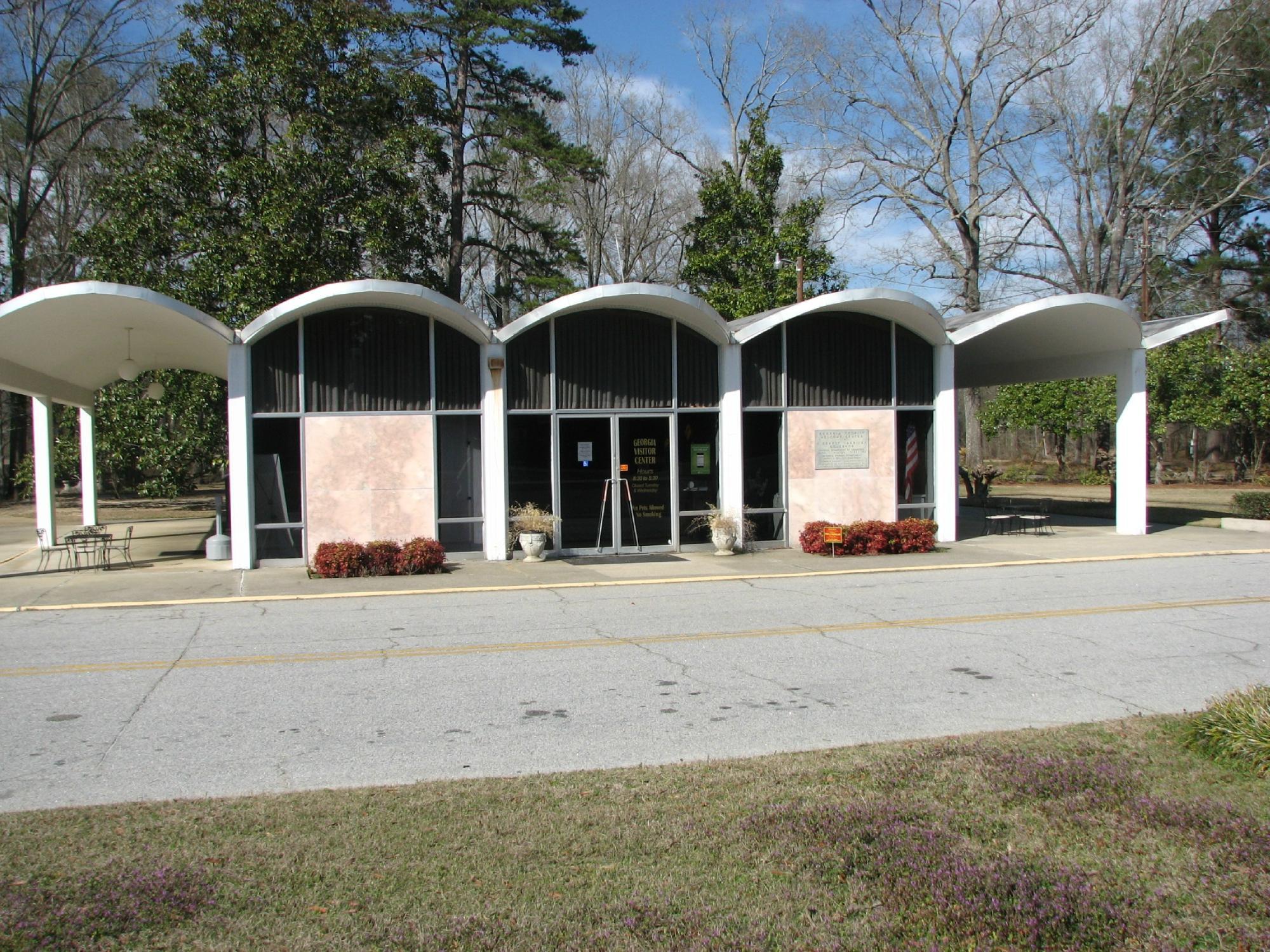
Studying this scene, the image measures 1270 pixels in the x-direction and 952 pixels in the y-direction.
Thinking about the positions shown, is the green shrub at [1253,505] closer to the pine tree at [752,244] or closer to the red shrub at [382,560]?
the pine tree at [752,244]

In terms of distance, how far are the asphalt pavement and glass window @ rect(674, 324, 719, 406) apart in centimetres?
552

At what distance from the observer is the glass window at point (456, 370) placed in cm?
1695

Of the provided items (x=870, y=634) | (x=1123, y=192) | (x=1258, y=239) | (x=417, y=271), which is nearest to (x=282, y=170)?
(x=417, y=271)

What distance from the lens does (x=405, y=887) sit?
4.10 meters

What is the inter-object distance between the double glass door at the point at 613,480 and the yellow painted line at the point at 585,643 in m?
7.47

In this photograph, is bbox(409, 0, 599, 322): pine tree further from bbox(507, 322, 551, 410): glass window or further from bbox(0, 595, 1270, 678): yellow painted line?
bbox(0, 595, 1270, 678): yellow painted line

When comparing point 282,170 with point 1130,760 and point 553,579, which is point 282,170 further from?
point 1130,760

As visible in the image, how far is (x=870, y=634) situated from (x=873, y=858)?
18.9 feet

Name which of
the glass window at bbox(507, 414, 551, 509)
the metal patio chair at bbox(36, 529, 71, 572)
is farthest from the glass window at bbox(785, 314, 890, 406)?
the metal patio chair at bbox(36, 529, 71, 572)

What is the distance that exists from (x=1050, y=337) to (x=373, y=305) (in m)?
12.9

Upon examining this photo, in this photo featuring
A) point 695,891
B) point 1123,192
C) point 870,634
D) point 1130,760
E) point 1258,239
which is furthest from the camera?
point 1258,239

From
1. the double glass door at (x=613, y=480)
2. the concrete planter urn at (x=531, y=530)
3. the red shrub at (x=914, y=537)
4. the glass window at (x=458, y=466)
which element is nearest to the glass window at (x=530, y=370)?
the double glass door at (x=613, y=480)

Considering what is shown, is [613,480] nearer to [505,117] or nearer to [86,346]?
[86,346]

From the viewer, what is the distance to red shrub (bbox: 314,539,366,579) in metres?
14.9
